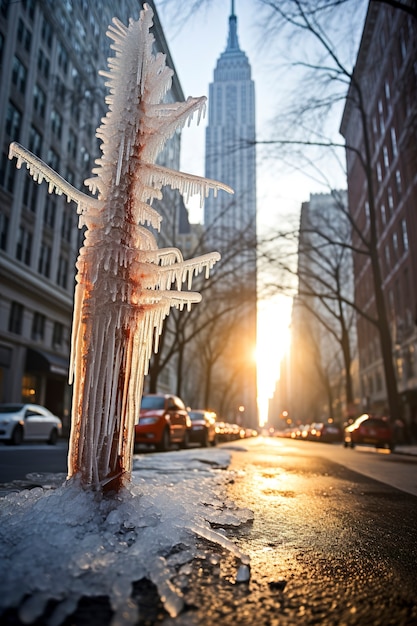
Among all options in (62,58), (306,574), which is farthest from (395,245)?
(306,574)

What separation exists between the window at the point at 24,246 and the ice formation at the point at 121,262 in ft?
81.7

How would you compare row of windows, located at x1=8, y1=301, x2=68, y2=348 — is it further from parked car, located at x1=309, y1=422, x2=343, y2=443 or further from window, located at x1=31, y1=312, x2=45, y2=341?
parked car, located at x1=309, y1=422, x2=343, y2=443

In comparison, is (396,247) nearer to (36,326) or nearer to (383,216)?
(383,216)

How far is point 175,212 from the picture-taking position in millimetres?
25359

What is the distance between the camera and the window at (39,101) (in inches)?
1104

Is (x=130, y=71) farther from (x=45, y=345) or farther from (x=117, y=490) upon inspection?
(x=45, y=345)

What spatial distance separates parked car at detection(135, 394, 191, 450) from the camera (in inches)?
527

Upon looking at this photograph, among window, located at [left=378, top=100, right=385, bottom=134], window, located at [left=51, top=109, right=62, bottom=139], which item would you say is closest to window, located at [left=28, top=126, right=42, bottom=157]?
window, located at [left=51, top=109, right=62, bottom=139]

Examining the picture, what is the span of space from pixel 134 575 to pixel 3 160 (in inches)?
1055

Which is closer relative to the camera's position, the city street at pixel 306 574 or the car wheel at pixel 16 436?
the city street at pixel 306 574

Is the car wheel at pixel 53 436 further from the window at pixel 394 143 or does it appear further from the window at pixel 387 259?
the window at pixel 394 143

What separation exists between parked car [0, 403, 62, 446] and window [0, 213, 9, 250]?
11.0 meters

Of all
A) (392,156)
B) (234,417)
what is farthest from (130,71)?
(234,417)

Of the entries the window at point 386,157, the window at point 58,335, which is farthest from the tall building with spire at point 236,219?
the window at point 386,157
